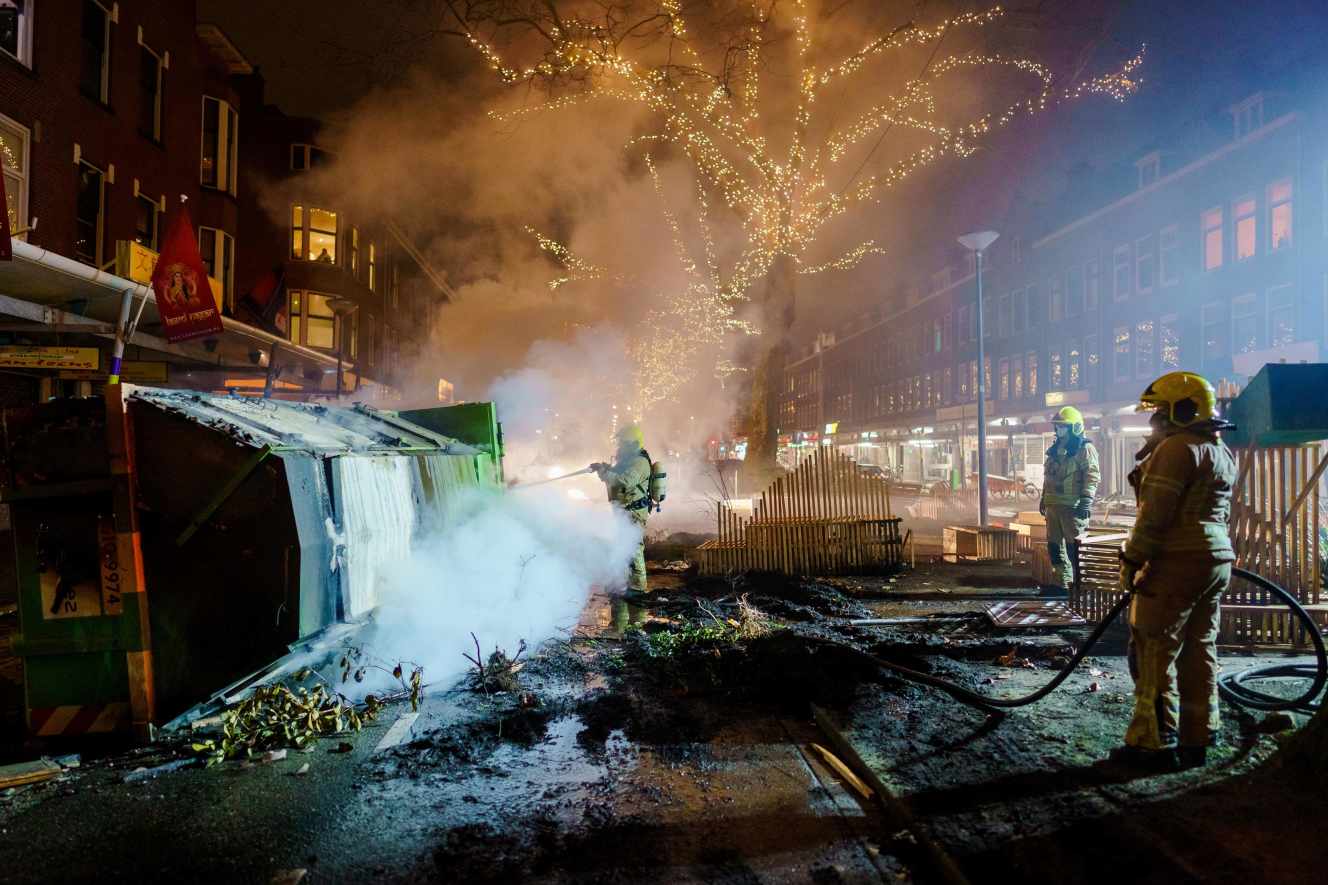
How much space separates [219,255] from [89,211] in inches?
175

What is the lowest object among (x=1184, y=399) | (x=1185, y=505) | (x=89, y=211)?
(x=1185, y=505)

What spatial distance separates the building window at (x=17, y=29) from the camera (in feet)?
33.3

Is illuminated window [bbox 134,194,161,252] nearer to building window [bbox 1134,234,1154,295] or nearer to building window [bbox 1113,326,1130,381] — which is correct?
building window [bbox 1134,234,1154,295]

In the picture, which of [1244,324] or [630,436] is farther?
[1244,324]

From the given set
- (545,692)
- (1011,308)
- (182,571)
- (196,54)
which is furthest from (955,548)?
(1011,308)

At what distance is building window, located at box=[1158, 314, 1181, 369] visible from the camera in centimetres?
2303

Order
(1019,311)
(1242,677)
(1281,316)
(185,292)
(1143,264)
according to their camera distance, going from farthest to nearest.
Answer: (1019,311) < (1143,264) < (1281,316) < (185,292) < (1242,677)

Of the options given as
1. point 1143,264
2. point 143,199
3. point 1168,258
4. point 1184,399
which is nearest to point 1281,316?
point 1168,258

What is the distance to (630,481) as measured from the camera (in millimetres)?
8367

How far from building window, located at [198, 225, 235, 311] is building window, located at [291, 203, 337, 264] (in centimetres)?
427

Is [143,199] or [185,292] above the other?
[143,199]

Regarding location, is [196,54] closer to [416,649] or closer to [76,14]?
[76,14]

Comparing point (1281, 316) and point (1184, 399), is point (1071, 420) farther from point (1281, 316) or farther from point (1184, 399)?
point (1281, 316)

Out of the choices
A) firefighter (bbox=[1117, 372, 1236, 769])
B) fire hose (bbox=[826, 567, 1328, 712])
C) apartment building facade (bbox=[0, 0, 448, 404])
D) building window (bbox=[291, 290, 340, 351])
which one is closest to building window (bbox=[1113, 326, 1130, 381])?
fire hose (bbox=[826, 567, 1328, 712])
